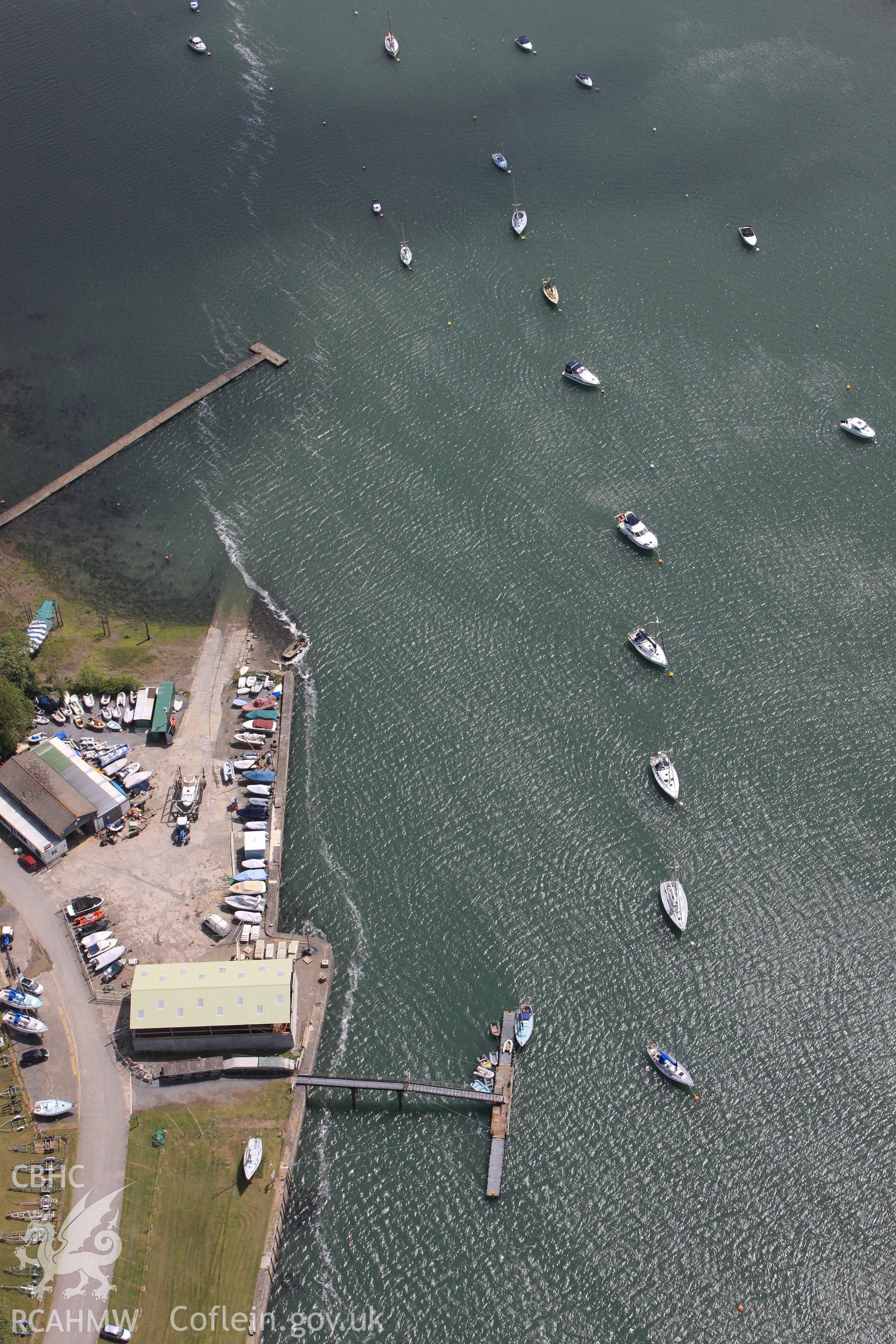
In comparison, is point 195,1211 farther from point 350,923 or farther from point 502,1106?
point 350,923

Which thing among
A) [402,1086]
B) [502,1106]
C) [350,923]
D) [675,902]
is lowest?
[502,1106]

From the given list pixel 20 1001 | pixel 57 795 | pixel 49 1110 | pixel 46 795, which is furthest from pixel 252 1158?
pixel 46 795

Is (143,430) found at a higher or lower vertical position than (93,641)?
higher

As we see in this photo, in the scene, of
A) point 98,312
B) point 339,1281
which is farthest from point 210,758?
point 98,312

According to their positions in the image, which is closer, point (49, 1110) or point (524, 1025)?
point (49, 1110)

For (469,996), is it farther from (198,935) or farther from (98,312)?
(98,312)

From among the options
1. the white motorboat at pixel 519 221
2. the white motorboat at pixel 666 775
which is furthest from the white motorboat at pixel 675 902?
the white motorboat at pixel 519 221

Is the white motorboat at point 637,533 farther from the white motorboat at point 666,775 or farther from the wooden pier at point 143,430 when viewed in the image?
the wooden pier at point 143,430

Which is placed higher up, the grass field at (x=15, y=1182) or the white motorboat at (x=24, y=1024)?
the white motorboat at (x=24, y=1024)
